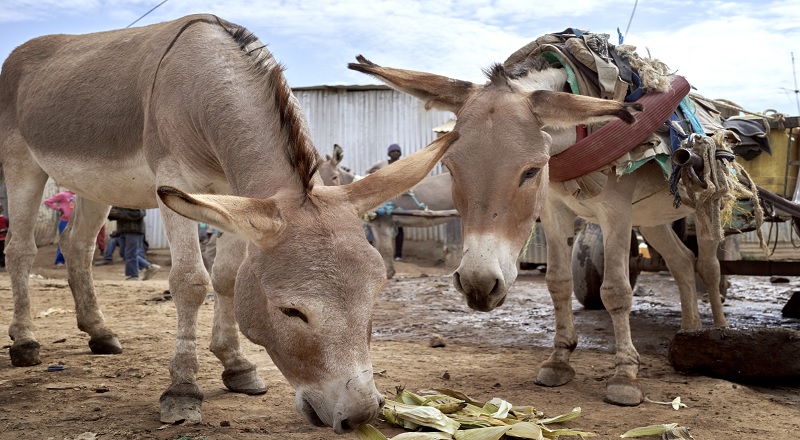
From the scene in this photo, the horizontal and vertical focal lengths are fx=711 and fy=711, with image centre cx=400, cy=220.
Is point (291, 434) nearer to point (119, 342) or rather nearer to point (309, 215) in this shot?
point (309, 215)

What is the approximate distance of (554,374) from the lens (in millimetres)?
4676

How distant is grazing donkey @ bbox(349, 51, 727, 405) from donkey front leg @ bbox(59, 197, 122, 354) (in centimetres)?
286

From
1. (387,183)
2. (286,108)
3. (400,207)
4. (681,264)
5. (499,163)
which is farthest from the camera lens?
(400,207)

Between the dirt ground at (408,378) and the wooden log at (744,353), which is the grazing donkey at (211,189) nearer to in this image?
the dirt ground at (408,378)

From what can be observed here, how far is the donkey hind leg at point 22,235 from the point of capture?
5086mm

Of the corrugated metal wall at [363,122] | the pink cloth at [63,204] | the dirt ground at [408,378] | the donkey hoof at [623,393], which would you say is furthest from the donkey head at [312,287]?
the corrugated metal wall at [363,122]

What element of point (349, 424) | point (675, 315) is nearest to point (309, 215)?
point (349, 424)

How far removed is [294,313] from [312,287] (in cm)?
15

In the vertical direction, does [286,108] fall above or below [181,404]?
above

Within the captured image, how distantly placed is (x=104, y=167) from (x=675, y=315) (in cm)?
601

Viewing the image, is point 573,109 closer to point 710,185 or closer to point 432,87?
point 432,87

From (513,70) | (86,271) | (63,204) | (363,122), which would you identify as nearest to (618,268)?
(513,70)

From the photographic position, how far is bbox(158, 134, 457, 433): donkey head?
258 centimetres

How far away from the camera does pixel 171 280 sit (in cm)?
376
